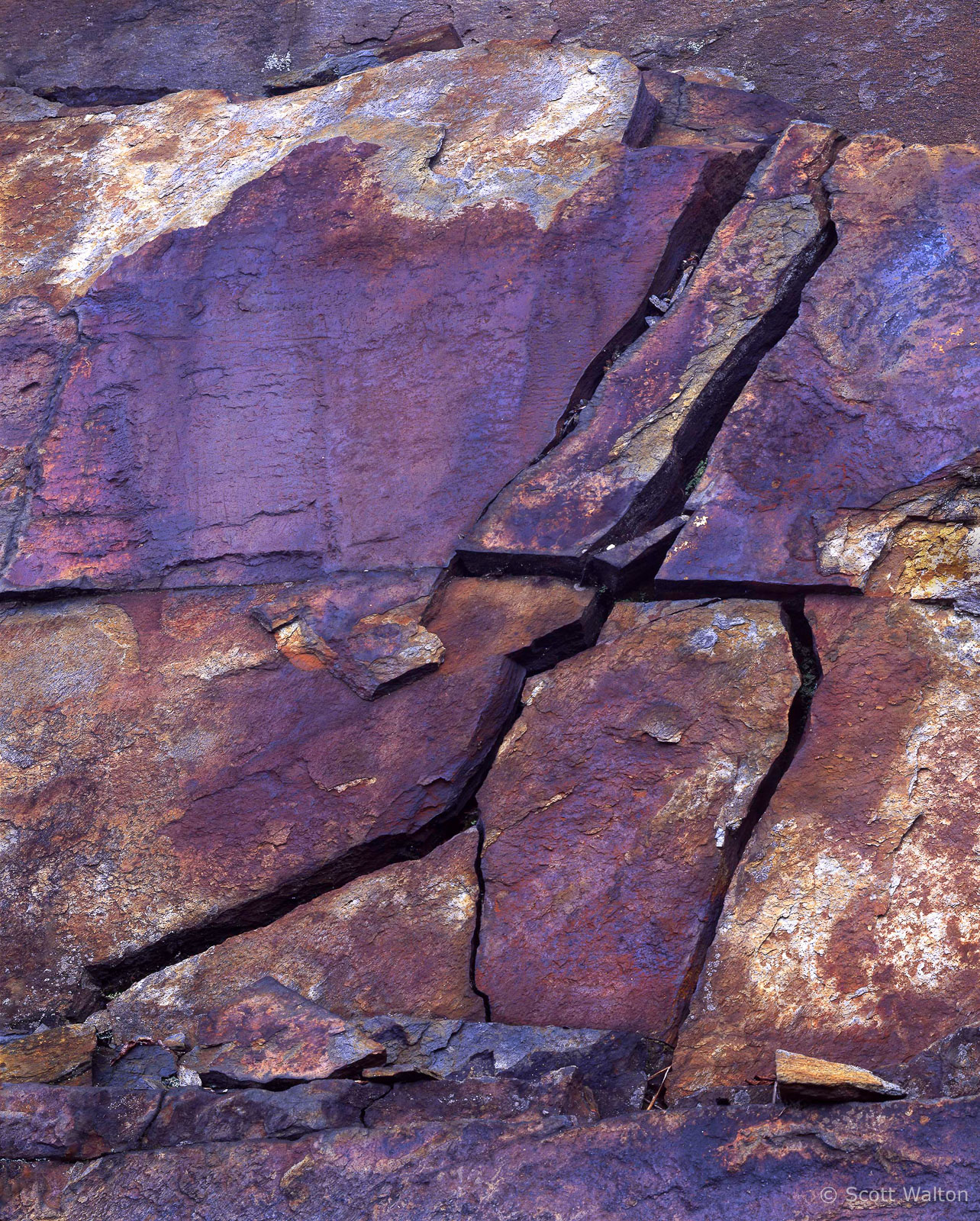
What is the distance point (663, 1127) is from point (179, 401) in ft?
6.82

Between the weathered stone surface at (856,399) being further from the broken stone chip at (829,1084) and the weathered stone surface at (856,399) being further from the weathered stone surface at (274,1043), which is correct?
the weathered stone surface at (274,1043)

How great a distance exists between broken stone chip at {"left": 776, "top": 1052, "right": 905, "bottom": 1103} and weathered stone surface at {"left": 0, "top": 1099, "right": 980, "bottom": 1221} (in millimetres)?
31

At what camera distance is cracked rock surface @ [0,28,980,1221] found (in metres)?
1.86

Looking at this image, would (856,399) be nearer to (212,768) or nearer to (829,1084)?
(829,1084)

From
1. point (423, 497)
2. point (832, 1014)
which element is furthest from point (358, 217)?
point (832, 1014)

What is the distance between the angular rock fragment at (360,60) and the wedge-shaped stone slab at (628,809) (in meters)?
2.37

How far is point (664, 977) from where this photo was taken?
2031mm

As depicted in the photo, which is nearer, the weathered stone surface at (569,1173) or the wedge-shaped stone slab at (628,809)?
the weathered stone surface at (569,1173)

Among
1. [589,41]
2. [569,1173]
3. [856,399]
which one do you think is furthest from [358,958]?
[589,41]

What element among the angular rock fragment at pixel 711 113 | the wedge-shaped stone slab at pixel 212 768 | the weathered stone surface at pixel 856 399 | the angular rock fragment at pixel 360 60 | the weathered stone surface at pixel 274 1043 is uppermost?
the angular rock fragment at pixel 360 60

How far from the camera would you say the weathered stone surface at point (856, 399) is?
237 centimetres

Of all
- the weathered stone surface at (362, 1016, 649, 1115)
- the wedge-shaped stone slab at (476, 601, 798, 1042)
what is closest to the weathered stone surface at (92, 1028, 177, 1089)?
the weathered stone surface at (362, 1016, 649, 1115)

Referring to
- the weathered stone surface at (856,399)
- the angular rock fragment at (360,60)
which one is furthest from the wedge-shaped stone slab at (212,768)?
the angular rock fragment at (360,60)

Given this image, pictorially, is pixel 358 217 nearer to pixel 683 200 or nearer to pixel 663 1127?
pixel 683 200
